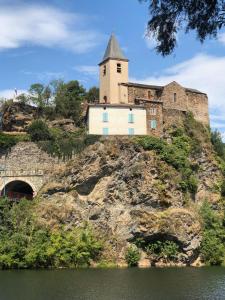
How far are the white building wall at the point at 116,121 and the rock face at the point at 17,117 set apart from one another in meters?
10.1

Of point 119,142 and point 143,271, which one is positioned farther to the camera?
point 119,142

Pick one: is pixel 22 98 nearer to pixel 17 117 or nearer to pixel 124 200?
pixel 17 117

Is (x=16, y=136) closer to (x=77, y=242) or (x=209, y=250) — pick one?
(x=77, y=242)

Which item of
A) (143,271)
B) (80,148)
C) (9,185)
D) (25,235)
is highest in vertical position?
(80,148)

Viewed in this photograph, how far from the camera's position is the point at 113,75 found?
2178 inches

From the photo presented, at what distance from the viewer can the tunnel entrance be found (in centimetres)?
4656

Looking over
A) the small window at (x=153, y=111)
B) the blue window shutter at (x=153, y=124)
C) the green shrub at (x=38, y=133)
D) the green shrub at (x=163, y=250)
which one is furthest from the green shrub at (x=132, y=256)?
the small window at (x=153, y=111)

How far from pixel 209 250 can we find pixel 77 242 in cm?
1219

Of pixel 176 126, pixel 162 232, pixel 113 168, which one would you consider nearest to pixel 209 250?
pixel 162 232

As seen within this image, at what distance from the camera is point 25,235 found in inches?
1604

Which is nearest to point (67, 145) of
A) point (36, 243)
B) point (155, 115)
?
point (155, 115)

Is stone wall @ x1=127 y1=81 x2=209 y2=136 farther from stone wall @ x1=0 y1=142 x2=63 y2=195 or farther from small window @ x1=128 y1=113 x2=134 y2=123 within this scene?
stone wall @ x1=0 y1=142 x2=63 y2=195

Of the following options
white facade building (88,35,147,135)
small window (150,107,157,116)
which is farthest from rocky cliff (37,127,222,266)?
small window (150,107,157,116)

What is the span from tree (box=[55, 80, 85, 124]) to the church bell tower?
18.5ft
